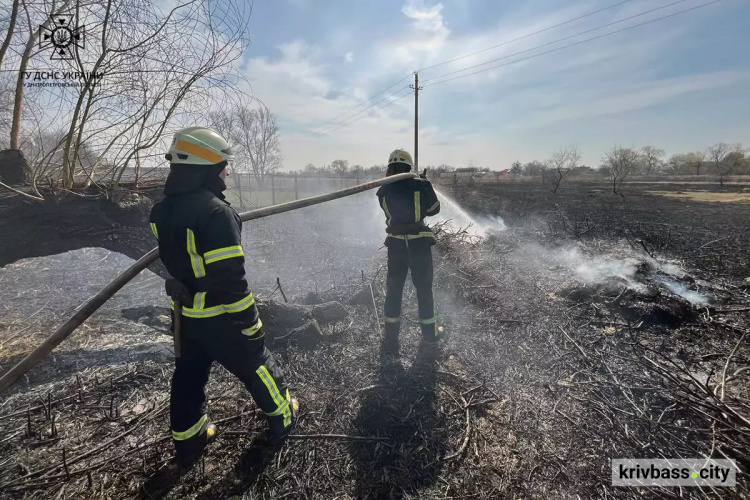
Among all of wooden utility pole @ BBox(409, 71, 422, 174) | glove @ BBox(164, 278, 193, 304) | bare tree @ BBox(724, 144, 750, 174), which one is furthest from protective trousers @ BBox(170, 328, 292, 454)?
bare tree @ BBox(724, 144, 750, 174)

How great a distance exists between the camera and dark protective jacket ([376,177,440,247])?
367 centimetres

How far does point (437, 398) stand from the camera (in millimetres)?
2959

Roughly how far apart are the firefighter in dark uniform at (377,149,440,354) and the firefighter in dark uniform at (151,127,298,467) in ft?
5.73

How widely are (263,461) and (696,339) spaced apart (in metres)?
4.94

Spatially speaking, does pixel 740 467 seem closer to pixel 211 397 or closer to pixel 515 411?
pixel 515 411

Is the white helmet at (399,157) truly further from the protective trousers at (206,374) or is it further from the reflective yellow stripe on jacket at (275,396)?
the reflective yellow stripe on jacket at (275,396)

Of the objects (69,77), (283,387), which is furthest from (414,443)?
(69,77)

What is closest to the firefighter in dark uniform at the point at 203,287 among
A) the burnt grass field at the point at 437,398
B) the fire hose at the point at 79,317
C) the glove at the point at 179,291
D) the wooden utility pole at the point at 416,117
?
the glove at the point at 179,291

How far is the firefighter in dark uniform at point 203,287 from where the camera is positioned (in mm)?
2016

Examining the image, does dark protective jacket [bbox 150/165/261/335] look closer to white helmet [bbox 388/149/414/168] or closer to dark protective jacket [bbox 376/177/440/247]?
dark protective jacket [bbox 376/177/440/247]

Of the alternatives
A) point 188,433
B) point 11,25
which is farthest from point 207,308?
point 11,25

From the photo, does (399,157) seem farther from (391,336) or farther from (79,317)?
(79,317)

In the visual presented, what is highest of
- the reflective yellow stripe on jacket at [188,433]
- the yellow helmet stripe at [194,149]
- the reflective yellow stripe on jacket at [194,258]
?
the yellow helmet stripe at [194,149]

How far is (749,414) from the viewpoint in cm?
250
